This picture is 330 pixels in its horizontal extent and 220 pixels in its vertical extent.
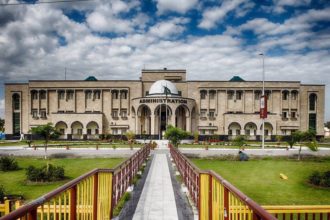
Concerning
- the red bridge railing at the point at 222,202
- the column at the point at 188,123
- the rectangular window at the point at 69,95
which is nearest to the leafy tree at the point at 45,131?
the red bridge railing at the point at 222,202

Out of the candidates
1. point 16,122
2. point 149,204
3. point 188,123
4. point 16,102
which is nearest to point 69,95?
point 16,102

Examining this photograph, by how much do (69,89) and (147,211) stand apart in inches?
2023

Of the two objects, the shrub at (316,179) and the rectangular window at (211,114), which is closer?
the shrub at (316,179)

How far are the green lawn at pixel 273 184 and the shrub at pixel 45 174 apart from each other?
988cm

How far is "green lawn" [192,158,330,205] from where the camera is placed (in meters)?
11.8

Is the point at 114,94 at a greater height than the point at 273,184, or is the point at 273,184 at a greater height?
the point at 114,94

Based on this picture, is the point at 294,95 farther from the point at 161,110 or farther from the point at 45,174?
the point at 45,174

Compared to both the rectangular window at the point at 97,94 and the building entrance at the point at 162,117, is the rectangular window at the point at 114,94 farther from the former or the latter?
the building entrance at the point at 162,117

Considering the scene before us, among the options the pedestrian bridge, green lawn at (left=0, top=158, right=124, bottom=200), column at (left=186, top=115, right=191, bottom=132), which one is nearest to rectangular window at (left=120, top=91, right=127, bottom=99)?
column at (left=186, top=115, right=191, bottom=132)

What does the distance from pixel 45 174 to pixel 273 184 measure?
12.7 metres

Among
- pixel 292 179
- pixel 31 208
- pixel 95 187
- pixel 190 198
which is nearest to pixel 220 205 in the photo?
pixel 95 187

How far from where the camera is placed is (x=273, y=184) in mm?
Answer: 14414

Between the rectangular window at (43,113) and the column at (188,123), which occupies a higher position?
the rectangular window at (43,113)

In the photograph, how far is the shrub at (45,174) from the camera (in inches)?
585
